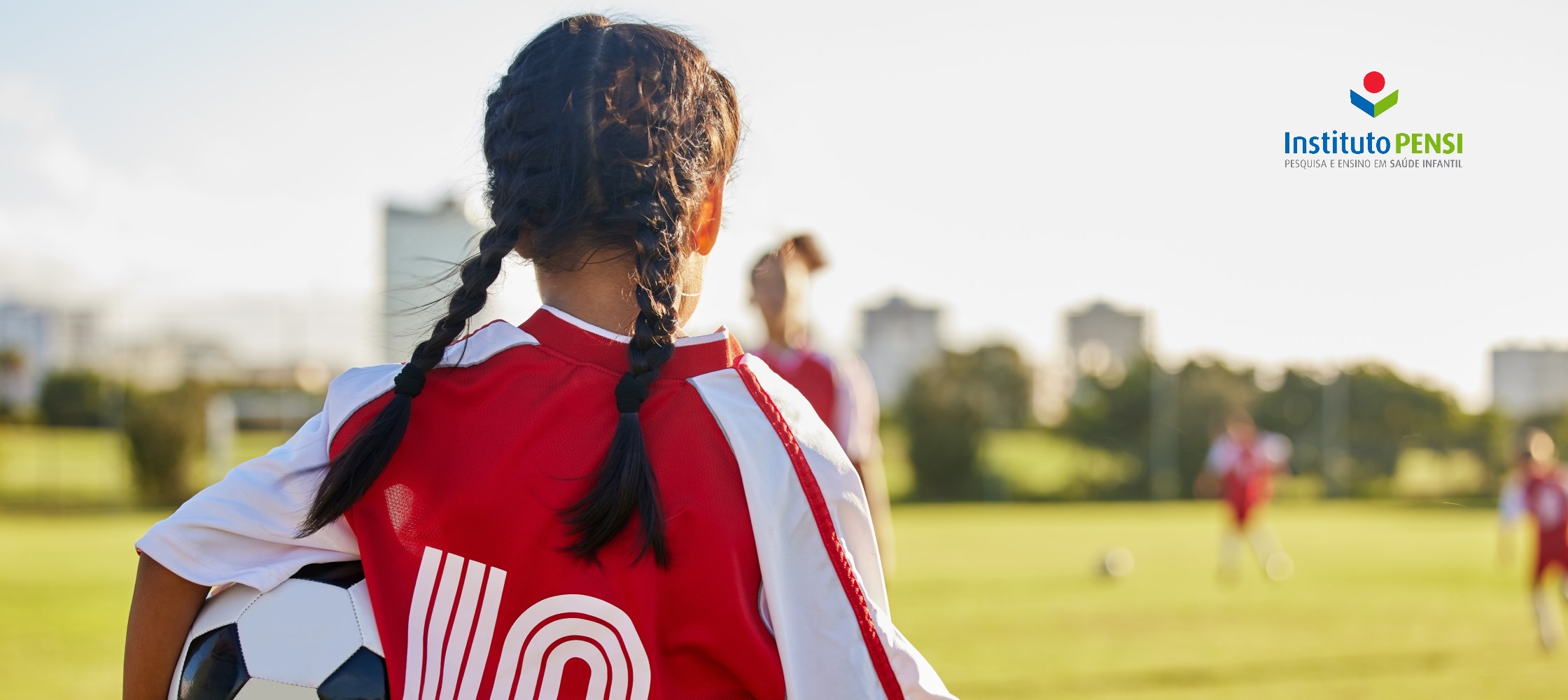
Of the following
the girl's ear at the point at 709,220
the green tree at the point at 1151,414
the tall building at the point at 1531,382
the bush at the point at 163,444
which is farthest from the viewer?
the green tree at the point at 1151,414

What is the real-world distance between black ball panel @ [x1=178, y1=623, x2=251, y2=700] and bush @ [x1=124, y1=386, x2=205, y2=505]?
71.5 feet

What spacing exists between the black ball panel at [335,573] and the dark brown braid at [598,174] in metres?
0.10

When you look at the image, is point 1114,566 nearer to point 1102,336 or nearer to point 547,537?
point 547,537

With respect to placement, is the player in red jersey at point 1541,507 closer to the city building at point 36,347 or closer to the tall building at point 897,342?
the tall building at point 897,342

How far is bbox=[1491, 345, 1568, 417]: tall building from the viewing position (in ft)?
71.6

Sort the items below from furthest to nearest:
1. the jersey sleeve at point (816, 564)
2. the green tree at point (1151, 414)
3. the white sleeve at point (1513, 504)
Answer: the green tree at point (1151, 414) < the white sleeve at point (1513, 504) < the jersey sleeve at point (816, 564)

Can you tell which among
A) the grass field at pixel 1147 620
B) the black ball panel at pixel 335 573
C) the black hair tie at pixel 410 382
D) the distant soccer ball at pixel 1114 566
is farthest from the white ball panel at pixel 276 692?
the distant soccer ball at pixel 1114 566

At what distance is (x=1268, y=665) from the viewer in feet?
19.8

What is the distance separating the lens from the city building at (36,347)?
2277 cm

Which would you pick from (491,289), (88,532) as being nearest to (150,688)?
(491,289)

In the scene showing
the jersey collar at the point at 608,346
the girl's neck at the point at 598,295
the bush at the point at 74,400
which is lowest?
the bush at the point at 74,400

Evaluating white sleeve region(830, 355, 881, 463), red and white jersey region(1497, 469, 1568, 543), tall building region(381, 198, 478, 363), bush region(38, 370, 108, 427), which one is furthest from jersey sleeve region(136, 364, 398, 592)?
bush region(38, 370, 108, 427)

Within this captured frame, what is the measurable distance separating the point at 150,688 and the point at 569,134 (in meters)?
0.67

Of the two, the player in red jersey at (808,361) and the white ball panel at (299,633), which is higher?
the player in red jersey at (808,361)
